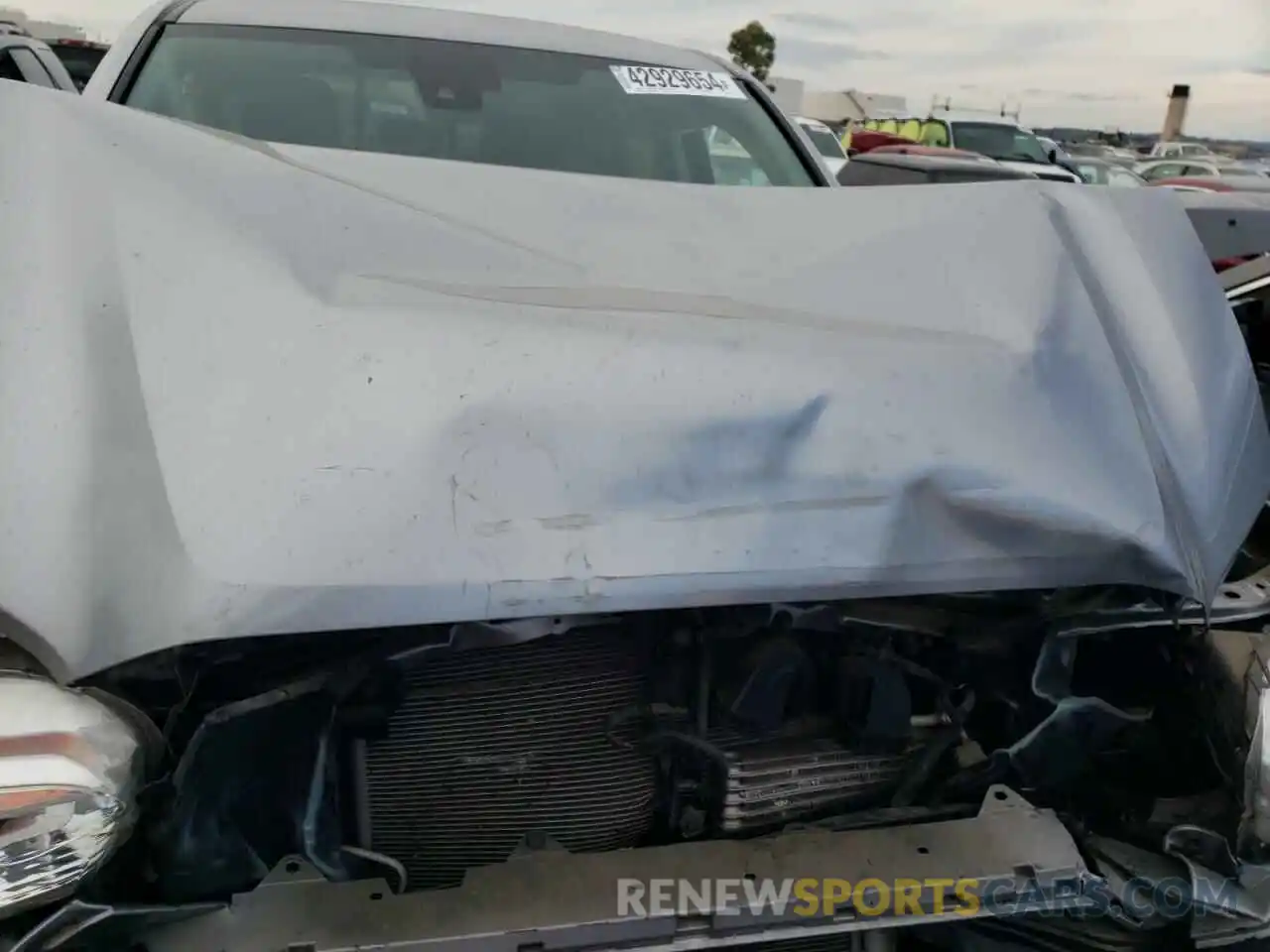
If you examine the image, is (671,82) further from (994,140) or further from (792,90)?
(792,90)

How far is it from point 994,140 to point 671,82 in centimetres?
1310

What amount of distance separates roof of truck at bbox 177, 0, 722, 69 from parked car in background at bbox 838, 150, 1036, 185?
0.68 metres

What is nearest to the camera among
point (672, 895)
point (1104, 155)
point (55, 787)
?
point (55, 787)

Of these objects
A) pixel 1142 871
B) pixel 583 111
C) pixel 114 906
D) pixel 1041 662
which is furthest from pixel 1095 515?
pixel 583 111

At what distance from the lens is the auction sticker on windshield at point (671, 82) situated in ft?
9.69

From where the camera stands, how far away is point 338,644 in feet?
5.11

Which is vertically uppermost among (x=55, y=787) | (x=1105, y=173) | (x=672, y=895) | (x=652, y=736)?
(x=1105, y=173)

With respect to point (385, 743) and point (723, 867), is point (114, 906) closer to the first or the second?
point (385, 743)

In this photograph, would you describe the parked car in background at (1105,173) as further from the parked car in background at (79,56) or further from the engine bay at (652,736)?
the engine bay at (652,736)

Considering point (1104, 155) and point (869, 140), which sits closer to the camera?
point (869, 140)

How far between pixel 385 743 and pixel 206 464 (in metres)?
0.53

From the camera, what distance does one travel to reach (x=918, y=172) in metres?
2.65

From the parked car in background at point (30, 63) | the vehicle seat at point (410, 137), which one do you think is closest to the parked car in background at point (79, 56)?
the parked car in background at point (30, 63)
